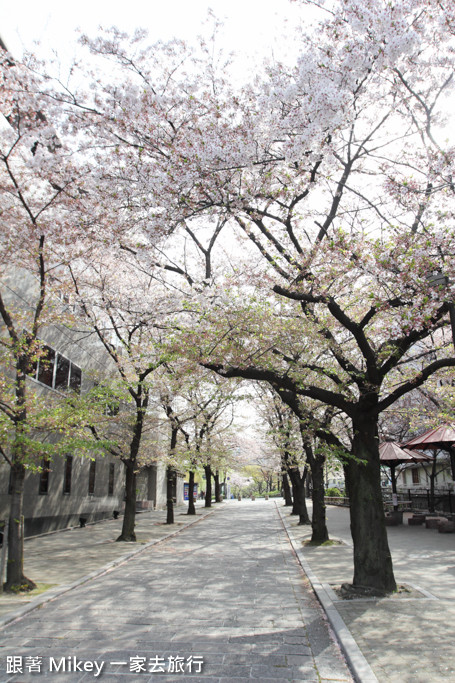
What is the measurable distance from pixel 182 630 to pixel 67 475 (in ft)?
54.8

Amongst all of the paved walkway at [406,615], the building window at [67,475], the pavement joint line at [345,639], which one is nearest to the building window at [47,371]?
the building window at [67,475]

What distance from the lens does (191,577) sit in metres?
10.8

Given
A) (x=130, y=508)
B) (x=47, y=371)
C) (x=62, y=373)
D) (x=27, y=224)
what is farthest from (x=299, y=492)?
(x=27, y=224)

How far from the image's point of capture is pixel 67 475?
71.8ft

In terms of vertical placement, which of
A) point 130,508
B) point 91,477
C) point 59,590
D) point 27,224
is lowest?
point 59,590

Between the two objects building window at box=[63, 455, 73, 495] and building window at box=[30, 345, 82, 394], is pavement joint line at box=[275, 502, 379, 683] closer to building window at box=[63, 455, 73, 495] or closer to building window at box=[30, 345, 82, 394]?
building window at box=[30, 345, 82, 394]

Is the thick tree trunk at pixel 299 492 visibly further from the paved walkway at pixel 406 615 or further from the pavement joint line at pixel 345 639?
the pavement joint line at pixel 345 639

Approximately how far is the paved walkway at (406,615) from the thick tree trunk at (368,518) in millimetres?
449

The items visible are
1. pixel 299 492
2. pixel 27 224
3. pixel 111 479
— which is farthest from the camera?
pixel 111 479

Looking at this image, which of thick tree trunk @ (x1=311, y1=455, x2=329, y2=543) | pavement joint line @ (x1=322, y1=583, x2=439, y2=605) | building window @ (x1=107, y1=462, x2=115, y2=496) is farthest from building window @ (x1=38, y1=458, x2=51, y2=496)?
pavement joint line @ (x1=322, y1=583, x2=439, y2=605)

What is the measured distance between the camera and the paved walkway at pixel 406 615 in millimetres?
5098

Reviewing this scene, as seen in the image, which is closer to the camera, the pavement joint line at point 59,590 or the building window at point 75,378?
the pavement joint line at point 59,590

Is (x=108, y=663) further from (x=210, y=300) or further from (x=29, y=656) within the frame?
(x=210, y=300)

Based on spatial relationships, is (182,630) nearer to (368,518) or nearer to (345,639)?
(345,639)
